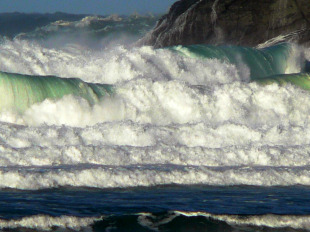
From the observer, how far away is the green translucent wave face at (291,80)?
59.8 ft

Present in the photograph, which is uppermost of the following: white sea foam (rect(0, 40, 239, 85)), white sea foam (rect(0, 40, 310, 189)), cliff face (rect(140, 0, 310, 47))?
cliff face (rect(140, 0, 310, 47))

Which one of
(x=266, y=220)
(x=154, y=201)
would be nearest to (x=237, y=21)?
(x=154, y=201)

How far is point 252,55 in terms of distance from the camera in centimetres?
2180

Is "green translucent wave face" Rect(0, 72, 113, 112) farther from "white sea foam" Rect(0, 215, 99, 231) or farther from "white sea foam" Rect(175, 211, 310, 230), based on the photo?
"white sea foam" Rect(175, 211, 310, 230)

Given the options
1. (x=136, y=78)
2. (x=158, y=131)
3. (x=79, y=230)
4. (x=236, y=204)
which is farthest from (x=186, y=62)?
(x=79, y=230)

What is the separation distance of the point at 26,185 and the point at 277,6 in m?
18.2

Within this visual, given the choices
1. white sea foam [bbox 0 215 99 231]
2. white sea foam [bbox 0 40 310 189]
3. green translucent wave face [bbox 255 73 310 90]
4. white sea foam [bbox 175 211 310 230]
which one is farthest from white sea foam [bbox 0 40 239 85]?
white sea foam [bbox 0 215 99 231]

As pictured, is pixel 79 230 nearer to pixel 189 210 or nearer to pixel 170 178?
pixel 189 210

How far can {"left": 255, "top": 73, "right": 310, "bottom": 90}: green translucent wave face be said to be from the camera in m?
18.2

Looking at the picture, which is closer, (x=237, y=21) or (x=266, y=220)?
(x=266, y=220)

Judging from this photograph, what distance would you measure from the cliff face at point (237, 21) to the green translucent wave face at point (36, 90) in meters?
10.5

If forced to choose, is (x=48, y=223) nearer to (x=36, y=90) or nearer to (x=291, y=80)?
(x=36, y=90)

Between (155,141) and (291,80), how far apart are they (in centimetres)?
651

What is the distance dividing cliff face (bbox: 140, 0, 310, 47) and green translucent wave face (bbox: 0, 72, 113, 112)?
10504 mm
